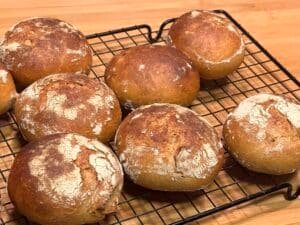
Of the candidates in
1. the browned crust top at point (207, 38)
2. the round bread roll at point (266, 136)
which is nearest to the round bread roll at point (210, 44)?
the browned crust top at point (207, 38)

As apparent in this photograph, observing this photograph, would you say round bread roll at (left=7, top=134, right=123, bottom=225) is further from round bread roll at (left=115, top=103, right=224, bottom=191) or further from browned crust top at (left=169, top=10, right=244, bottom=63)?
browned crust top at (left=169, top=10, right=244, bottom=63)

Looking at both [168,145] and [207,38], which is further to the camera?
[207,38]

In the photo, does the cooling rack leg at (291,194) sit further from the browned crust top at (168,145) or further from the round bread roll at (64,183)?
the round bread roll at (64,183)

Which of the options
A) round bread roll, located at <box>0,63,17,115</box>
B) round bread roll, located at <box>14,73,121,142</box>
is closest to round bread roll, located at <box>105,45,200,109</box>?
round bread roll, located at <box>14,73,121,142</box>

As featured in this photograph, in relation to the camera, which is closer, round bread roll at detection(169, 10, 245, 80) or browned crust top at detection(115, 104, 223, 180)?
browned crust top at detection(115, 104, 223, 180)

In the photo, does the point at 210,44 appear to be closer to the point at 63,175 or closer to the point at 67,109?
the point at 67,109

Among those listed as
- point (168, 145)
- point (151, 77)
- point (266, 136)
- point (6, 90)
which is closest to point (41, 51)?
point (6, 90)
